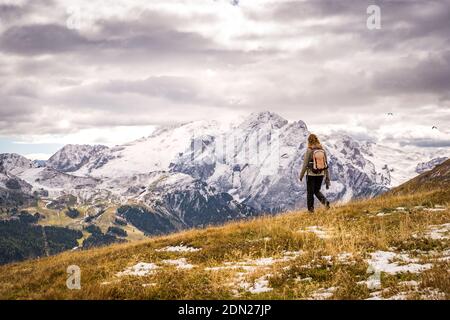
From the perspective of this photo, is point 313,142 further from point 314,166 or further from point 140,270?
point 140,270

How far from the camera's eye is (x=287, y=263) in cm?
1548

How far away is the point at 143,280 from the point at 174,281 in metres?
1.18

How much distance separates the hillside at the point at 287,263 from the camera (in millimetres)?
12344

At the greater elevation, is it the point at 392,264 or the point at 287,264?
the point at 392,264

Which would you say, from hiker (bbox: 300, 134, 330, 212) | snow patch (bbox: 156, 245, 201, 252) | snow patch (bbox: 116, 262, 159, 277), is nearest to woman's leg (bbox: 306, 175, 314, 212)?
hiker (bbox: 300, 134, 330, 212)

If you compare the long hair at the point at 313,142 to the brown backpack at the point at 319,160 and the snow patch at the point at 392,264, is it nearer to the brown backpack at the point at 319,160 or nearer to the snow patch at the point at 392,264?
the brown backpack at the point at 319,160

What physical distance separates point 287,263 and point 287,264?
0.11m

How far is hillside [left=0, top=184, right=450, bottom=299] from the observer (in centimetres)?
1234

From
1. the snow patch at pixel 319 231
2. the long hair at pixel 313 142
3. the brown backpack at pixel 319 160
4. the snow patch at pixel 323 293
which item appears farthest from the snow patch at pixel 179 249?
the snow patch at pixel 323 293

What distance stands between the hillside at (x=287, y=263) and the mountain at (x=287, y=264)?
30 millimetres

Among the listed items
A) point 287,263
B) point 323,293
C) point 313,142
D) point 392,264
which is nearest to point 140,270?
point 287,263
